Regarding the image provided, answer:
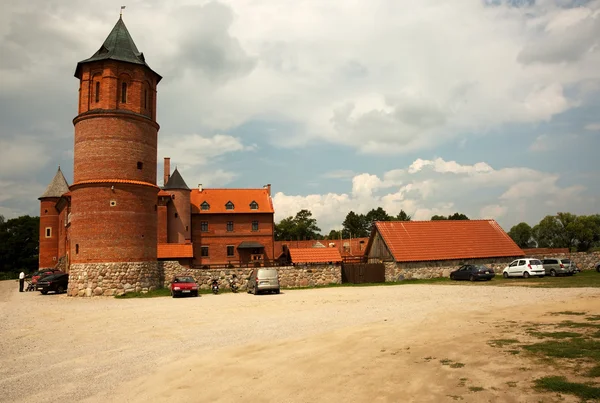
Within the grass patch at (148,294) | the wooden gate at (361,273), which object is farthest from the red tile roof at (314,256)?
the grass patch at (148,294)

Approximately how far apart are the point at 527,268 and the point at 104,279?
98.9ft

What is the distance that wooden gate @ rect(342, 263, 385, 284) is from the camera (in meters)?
34.9

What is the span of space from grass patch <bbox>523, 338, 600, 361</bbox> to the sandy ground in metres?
0.63

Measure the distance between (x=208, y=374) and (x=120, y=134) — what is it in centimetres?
2432

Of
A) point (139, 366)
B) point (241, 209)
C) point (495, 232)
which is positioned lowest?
point (139, 366)

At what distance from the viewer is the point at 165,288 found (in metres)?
30.8

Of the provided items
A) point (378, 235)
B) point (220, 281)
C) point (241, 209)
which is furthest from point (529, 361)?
point (241, 209)

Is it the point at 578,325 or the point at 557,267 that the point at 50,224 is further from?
the point at 578,325

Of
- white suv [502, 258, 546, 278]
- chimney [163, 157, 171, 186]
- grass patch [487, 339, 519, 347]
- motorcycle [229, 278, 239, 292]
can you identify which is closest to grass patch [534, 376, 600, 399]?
grass patch [487, 339, 519, 347]

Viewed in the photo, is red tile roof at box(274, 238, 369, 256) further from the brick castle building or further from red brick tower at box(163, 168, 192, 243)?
the brick castle building

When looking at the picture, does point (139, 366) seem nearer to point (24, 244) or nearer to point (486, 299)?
point (486, 299)

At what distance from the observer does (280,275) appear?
1288 inches

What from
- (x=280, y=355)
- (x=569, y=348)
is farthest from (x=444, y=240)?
(x=280, y=355)

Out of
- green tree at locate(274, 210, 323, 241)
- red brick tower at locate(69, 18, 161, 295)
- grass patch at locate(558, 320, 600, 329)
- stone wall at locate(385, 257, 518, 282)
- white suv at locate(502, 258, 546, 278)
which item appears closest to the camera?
grass patch at locate(558, 320, 600, 329)
